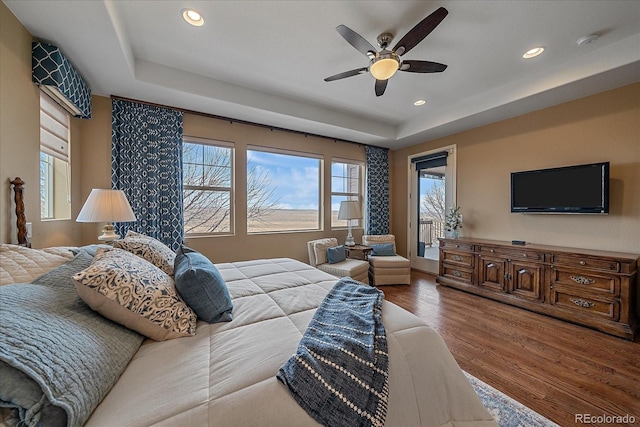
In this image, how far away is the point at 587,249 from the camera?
2912 millimetres

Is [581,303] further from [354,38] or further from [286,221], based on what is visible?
[286,221]

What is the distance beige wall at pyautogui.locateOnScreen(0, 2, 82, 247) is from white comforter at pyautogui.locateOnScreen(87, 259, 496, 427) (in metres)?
1.77

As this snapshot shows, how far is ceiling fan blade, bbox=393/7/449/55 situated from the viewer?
5.54 ft

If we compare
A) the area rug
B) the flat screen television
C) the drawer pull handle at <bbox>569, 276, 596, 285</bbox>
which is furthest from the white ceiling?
the area rug

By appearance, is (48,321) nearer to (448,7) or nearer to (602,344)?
(448,7)

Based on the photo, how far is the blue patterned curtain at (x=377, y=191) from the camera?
5.06m

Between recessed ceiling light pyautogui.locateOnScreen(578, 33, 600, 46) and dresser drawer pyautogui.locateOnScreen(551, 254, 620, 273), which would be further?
dresser drawer pyautogui.locateOnScreen(551, 254, 620, 273)

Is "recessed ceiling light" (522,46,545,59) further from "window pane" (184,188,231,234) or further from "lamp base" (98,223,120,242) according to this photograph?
"lamp base" (98,223,120,242)

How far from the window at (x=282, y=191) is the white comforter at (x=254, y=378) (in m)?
2.72

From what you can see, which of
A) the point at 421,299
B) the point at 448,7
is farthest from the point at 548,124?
the point at 421,299

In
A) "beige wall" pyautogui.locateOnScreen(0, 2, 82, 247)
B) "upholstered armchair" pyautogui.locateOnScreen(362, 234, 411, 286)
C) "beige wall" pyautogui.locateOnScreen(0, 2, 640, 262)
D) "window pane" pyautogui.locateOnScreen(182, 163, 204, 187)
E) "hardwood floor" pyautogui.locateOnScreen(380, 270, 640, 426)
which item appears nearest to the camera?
"hardwood floor" pyautogui.locateOnScreen(380, 270, 640, 426)

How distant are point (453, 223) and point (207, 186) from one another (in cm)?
399

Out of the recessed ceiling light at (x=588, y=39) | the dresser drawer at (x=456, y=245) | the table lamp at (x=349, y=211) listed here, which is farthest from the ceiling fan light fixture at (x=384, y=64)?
the dresser drawer at (x=456, y=245)

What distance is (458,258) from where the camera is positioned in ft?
12.5
